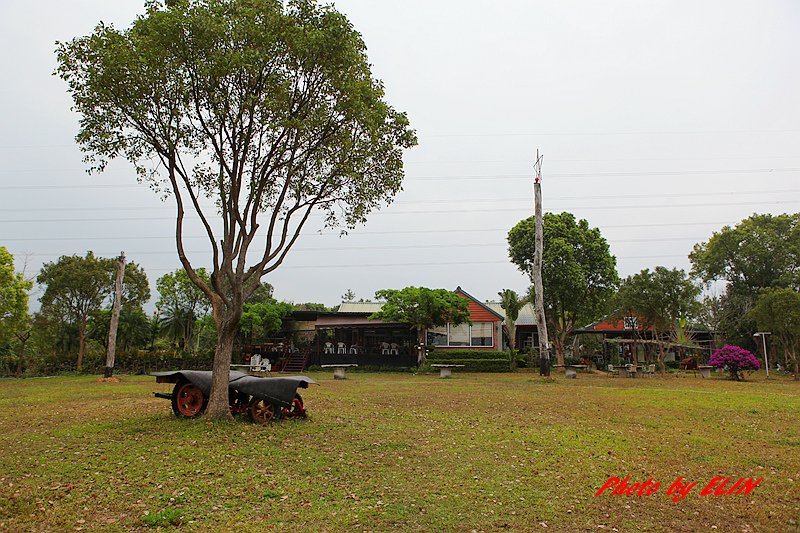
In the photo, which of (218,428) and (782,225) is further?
(782,225)

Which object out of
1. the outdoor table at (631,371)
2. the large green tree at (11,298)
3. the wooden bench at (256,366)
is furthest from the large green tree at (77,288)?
the outdoor table at (631,371)

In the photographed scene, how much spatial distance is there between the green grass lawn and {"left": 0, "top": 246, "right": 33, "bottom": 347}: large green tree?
53.0 feet

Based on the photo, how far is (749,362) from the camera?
2470 cm

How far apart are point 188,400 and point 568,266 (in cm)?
2449

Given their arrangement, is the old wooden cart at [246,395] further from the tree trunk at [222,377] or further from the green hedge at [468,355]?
the green hedge at [468,355]

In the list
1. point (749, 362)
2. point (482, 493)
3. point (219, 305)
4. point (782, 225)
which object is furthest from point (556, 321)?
point (482, 493)

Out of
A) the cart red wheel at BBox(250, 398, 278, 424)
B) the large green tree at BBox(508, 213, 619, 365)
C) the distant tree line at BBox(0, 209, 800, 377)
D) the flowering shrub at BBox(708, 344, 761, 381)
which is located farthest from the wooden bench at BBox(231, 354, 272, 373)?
the flowering shrub at BBox(708, 344, 761, 381)

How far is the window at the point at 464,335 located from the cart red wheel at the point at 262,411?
2574 centimetres

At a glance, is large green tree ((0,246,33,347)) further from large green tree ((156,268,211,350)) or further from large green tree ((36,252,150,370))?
large green tree ((156,268,211,350))

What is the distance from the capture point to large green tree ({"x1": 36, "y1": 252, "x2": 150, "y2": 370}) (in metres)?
30.3

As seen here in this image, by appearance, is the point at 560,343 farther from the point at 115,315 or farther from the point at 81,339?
the point at 81,339

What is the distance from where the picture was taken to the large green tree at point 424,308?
98.2 feet

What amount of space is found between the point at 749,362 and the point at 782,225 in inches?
746

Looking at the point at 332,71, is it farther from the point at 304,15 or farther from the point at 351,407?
the point at 351,407
